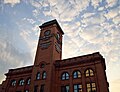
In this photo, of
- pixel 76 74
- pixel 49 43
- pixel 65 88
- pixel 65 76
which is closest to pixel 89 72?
pixel 76 74

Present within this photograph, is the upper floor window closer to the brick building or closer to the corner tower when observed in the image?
the brick building

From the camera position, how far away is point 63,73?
106ft

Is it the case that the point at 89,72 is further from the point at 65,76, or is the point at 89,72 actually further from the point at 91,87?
the point at 65,76

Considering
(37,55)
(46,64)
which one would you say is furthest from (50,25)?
(46,64)

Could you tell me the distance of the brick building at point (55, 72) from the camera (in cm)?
2842

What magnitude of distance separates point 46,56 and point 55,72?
4.86 meters

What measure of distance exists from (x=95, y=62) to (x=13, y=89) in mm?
22038

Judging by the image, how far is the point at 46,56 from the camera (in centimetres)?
3544

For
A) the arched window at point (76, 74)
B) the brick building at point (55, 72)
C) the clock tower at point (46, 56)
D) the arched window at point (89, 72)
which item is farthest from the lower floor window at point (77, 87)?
the clock tower at point (46, 56)

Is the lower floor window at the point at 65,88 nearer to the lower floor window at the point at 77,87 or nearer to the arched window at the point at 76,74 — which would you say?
the lower floor window at the point at 77,87

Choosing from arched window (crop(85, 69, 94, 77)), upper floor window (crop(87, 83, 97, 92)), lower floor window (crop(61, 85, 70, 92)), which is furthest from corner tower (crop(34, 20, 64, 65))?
upper floor window (crop(87, 83, 97, 92))

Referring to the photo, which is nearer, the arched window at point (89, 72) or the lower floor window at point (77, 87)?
the lower floor window at point (77, 87)

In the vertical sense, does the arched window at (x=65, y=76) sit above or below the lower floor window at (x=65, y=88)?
above

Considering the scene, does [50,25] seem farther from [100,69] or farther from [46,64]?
[100,69]
